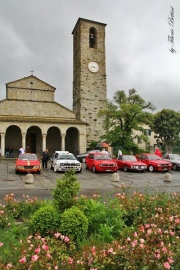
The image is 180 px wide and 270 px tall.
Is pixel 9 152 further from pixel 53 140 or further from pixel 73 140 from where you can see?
pixel 73 140

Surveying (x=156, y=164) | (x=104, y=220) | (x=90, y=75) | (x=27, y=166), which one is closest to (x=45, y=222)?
(x=104, y=220)

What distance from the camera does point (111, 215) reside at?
5254mm

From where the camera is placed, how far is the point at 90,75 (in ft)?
127

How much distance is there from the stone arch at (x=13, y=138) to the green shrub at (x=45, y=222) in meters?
30.7

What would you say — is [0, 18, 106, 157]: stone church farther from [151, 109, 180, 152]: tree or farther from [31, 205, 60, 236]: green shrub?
[31, 205, 60, 236]: green shrub

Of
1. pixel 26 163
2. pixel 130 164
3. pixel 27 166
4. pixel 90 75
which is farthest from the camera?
pixel 90 75

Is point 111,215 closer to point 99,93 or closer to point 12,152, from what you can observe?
point 12,152

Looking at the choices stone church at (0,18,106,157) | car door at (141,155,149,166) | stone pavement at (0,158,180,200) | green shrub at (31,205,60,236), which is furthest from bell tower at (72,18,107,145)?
green shrub at (31,205,60,236)

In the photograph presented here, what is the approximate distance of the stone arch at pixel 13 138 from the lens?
34.2 m

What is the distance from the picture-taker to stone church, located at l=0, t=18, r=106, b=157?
3259 centimetres

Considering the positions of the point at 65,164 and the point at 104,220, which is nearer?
the point at 104,220

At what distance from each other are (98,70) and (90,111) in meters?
6.87

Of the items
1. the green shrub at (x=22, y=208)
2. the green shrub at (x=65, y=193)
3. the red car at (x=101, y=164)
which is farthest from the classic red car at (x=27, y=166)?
the green shrub at (x=65, y=193)

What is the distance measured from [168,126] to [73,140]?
21.7 meters
